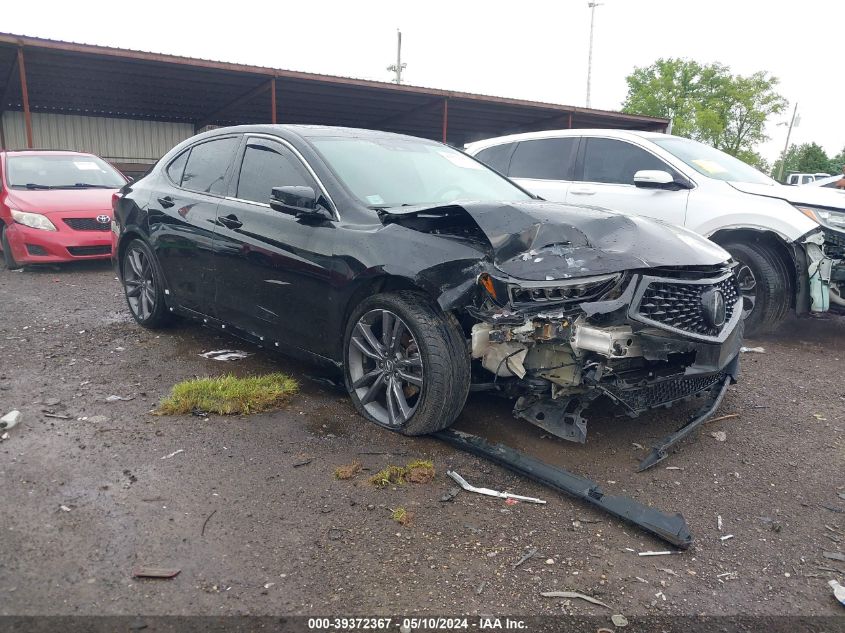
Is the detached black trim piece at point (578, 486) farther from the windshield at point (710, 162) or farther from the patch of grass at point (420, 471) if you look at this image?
the windshield at point (710, 162)

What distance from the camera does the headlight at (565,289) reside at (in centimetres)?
289

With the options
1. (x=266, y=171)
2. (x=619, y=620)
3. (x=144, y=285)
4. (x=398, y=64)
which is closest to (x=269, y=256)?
(x=266, y=171)

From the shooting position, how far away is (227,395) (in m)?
3.84

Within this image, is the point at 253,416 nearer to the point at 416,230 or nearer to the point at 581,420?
the point at 416,230

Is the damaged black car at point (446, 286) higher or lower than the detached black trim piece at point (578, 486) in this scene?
higher

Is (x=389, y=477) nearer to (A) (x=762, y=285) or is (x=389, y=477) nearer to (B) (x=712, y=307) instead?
(B) (x=712, y=307)

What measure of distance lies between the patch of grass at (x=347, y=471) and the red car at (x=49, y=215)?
680 cm

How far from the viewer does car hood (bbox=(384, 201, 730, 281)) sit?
2947 millimetres

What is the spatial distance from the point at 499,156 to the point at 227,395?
466 cm

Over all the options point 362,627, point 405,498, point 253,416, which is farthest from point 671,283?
point 253,416

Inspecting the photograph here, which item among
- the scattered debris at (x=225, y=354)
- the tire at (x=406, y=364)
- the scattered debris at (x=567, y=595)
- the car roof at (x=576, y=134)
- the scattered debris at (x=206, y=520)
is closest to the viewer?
the scattered debris at (x=567, y=595)

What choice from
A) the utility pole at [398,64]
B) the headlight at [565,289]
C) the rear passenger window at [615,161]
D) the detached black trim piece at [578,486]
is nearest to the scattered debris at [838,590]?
the detached black trim piece at [578,486]

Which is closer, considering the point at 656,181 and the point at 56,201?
the point at 656,181

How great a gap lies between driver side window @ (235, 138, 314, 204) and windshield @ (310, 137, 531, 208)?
190mm
